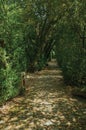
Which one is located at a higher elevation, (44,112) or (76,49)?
(76,49)

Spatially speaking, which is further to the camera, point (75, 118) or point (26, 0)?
point (26, 0)

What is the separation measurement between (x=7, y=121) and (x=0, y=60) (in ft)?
7.75

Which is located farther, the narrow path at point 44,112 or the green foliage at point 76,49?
the green foliage at point 76,49

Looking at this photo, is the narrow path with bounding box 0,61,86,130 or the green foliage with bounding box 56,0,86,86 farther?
the green foliage with bounding box 56,0,86,86

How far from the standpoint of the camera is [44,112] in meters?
7.68

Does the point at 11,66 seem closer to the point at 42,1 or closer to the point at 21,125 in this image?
the point at 21,125

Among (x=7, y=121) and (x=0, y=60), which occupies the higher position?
(x=0, y=60)

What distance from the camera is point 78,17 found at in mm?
11438

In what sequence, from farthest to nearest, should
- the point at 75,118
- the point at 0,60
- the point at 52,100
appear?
the point at 52,100 < the point at 0,60 < the point at 75,118

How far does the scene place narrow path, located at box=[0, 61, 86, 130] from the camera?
6516mm

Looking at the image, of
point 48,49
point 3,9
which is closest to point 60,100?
point 3,9

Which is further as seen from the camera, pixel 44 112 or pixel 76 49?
pixel 76 49

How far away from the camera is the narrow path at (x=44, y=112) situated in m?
6.52

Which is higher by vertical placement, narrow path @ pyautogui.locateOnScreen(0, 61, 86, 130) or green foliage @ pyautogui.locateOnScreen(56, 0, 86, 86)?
green foliage @ pyautogui.locateOnScreen(56, 0, 86, 86)
